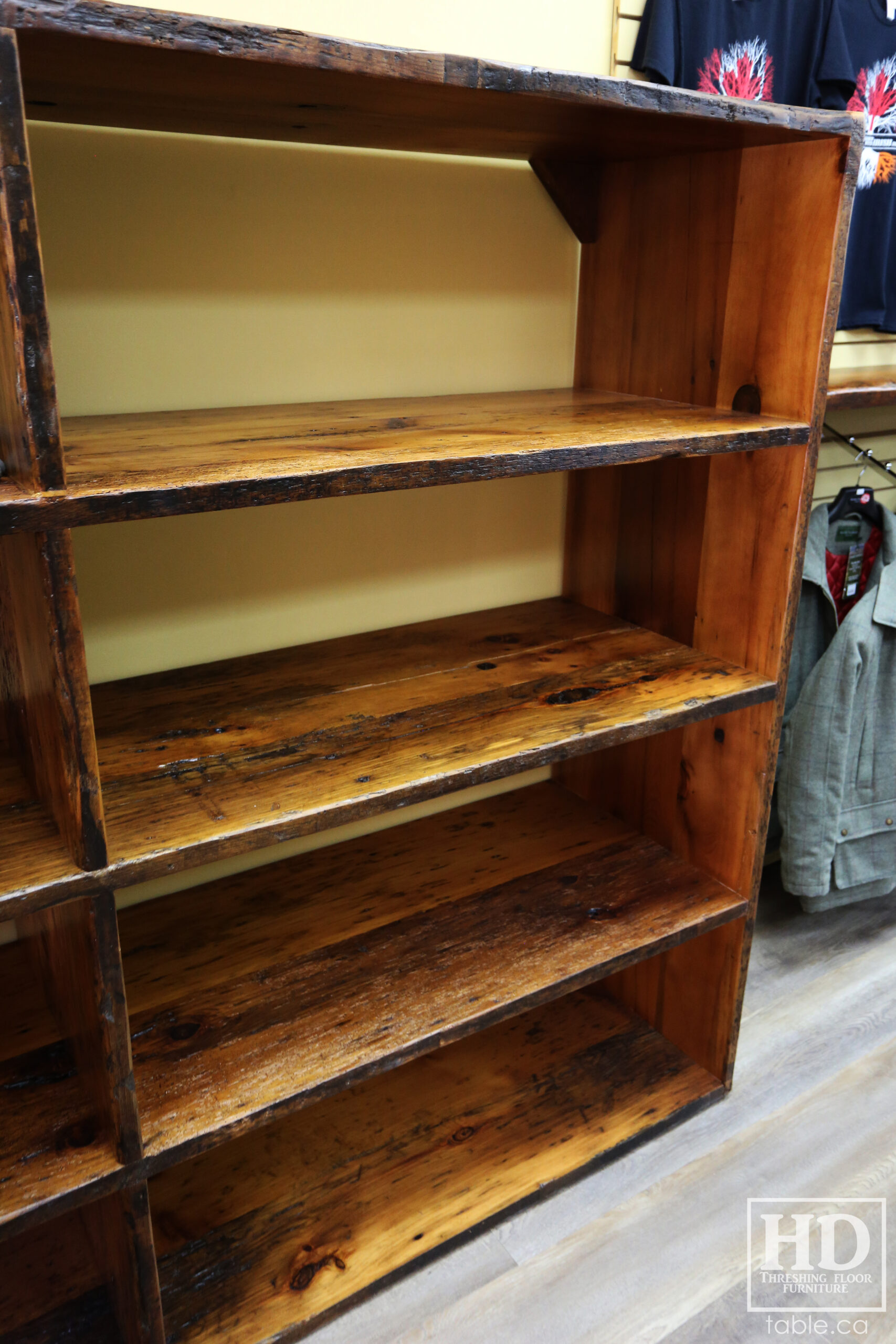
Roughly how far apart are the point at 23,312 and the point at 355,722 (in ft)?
2.54

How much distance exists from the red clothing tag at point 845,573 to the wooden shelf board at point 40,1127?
2033mm

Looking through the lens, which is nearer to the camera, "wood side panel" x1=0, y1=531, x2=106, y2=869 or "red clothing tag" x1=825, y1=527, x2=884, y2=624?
"wood side panel" x1=0, y1=531, x2=106, y2=869

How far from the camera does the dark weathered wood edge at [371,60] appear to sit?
905mm

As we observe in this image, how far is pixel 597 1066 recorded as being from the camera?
209 cm

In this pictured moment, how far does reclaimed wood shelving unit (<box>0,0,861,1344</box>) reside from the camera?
1138mm

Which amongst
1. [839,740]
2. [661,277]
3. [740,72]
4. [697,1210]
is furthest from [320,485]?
[839,740]

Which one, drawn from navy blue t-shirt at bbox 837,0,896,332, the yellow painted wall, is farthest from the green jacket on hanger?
the yellow painted wall

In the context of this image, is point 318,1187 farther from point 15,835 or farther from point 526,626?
point 526,626

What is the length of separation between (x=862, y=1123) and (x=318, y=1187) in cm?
111

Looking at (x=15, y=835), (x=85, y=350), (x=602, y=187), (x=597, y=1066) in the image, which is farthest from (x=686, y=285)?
(x=597, y=1066)

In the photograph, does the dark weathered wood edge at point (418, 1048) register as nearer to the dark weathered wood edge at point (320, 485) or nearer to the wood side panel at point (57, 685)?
the wood side panel at point (57, 685)

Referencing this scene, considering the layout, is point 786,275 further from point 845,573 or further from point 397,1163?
point 397,1163

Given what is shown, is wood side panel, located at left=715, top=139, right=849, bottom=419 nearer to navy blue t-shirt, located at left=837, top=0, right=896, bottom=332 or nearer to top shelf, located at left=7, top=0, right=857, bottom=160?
top shelf, located at left=7, top=0, right=857, bottom=160

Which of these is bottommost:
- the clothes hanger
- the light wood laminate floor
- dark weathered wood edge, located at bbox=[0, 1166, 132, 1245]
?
the light wood laminate floor
